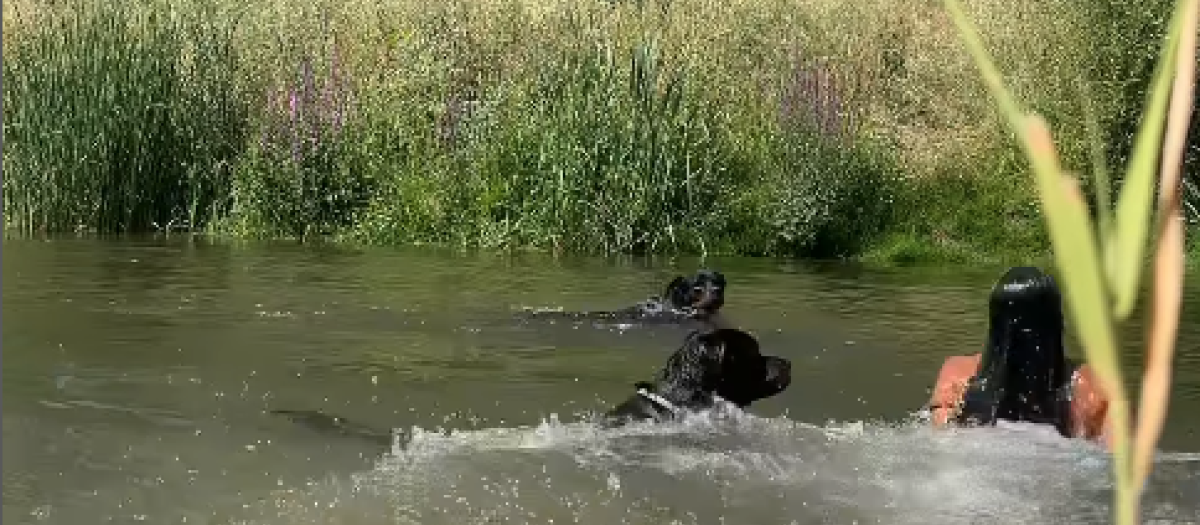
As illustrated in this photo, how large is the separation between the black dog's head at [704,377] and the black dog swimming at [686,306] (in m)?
2.82

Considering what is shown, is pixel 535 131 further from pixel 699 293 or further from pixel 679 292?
pixel 699 293

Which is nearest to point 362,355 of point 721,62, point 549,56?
point 549,56

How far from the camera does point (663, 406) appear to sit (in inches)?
218

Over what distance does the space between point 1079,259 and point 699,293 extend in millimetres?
7759

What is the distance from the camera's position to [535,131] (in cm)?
1482

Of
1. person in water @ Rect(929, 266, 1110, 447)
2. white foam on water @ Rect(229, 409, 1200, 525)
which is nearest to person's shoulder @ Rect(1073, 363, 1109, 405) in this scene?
person in water @ Rect(929, 266, 1110, 447)

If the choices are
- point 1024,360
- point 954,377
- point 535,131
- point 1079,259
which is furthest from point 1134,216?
point 535,131

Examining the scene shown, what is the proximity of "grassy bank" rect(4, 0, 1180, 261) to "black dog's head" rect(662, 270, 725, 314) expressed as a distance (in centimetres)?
547

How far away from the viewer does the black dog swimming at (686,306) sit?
8.57 m

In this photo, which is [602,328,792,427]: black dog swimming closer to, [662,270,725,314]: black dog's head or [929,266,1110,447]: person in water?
[929,266,1110,447]: person in water

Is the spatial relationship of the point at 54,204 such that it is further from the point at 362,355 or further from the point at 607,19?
the point at 362,355

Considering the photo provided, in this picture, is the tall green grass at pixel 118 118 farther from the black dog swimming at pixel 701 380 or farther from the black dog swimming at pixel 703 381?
Answer: the black dog swimming at pixel 701 380

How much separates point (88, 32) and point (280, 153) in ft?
6.70

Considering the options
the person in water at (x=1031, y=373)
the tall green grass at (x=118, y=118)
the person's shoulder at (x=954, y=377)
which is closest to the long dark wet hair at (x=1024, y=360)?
the person in water at (x=1031, y=373)
